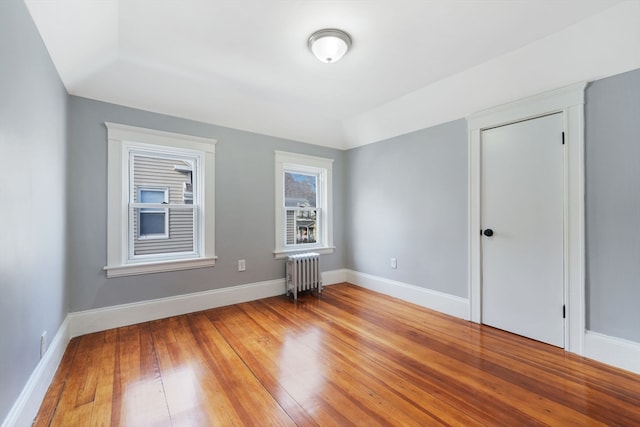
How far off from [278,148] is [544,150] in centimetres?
290

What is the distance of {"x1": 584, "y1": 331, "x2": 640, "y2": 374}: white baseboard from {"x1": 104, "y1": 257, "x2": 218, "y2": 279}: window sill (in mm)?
3548

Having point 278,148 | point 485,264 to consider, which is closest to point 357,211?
point 278,148

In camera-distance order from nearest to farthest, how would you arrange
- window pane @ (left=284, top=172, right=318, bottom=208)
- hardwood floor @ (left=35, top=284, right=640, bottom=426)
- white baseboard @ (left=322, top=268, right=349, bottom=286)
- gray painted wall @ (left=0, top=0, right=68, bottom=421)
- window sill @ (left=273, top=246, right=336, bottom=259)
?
gray painted wall @ (left=0, top=0, right=68, bottom=421) < hardwood floor @ (left=35, top=284, right=640, bottom=426) < window sill @ (left=273, top=246, right=336, bottom=259) < window pane @ (left=284, top=172, right=318, bottom=208) < white baseboard @ (left=322, top=268, right=349, bottom=286)

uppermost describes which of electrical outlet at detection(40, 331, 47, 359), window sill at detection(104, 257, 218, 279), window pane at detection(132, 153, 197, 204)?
window pane at detection(132, 153, 197, 204)

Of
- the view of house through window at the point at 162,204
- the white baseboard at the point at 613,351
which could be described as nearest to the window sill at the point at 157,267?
the view of house through window at the point at 162,204

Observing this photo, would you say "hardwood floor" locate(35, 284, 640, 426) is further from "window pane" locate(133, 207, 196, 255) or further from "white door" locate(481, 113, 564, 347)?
"window pane" locate(133, 207, 196, 255)

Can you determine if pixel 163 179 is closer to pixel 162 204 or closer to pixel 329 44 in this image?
pixel 162 204

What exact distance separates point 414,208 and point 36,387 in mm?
3531

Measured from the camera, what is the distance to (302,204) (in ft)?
13.4

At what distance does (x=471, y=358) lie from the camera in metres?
2.05

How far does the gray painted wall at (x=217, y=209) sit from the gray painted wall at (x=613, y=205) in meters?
2.91

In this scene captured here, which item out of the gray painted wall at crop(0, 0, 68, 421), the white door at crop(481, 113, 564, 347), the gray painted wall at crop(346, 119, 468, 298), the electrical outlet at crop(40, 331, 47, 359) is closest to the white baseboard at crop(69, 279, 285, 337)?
the gray painted wall at crop(0, 0, 68, 421)

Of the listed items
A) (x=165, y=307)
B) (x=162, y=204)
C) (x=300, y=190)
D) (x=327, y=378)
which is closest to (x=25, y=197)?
(x=162, y=204)

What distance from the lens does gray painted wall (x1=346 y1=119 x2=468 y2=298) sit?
2945 millimetres
